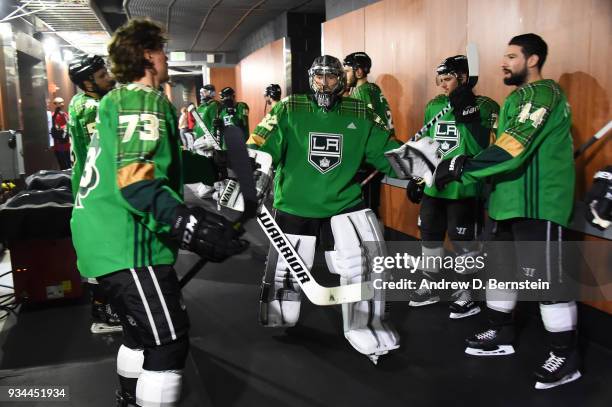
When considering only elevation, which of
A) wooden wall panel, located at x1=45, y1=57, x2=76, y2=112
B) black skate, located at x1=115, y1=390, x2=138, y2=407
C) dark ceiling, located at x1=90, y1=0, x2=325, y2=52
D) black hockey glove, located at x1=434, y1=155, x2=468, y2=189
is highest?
dark ceiling, located at x1=90, y1=0, x2=325, y2=52

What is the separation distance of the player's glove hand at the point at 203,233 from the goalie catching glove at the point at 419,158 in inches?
52.5

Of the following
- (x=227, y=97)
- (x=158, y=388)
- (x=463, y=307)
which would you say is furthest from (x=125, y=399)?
(x=227, y=97)

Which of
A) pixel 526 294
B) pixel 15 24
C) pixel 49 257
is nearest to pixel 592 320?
pixel 526 294

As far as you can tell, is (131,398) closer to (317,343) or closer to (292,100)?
(317,343)

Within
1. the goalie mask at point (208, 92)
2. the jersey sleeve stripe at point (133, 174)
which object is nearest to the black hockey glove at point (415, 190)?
the jersey sleeve stripe at point (133, 174)

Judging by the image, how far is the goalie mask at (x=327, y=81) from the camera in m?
2.72

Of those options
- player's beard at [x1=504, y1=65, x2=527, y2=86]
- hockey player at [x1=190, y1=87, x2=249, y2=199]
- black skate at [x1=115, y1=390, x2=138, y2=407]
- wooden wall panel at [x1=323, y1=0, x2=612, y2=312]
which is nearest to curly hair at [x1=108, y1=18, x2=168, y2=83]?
black skate at [x1=115, y1=390, x2=138, y2=407]

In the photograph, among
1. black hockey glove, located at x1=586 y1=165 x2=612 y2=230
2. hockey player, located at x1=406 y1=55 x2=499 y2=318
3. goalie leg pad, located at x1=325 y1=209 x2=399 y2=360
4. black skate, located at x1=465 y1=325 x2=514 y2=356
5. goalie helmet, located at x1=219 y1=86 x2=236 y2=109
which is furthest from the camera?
goalie helmet, located at x1=219 y1=86 x2=236 y2=109

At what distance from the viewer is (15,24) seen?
8.67 metres

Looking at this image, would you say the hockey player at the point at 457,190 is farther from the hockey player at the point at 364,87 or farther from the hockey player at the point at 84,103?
the hockey player at the point at 84,103

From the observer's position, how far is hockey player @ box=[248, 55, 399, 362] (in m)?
2.72

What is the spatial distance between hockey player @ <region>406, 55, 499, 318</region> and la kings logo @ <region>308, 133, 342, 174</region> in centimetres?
89

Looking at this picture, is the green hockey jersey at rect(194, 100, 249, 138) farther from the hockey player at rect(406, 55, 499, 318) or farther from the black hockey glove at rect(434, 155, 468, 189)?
the black hockey glove at rect(434, 155, 468, 189)

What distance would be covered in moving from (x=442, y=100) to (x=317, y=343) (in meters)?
1.82
